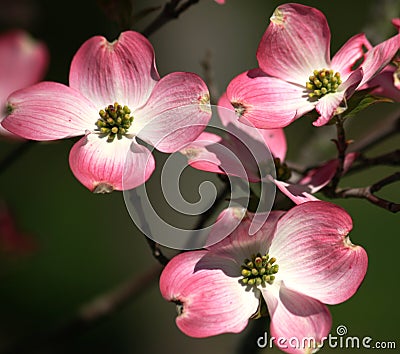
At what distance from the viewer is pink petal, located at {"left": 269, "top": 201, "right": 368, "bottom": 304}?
0.53m

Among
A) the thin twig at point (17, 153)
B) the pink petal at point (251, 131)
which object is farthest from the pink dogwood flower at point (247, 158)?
the thin twig at point (17, 153)

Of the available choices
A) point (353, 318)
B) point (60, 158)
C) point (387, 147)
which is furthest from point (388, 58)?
point (60, 158)

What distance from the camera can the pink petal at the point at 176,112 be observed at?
0.55 m

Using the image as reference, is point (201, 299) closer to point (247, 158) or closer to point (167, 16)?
point (247, 158)

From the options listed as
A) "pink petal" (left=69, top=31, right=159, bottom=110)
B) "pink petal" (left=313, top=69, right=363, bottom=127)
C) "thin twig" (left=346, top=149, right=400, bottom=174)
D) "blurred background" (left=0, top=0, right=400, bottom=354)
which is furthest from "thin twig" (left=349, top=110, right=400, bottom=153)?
"blurred background" (left=0, top=0, right=400, bottom=354)

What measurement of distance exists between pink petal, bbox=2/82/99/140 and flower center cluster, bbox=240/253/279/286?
0.19 metres

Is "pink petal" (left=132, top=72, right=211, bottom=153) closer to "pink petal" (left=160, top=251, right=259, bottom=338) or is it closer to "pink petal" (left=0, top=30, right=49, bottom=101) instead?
"pink petal" (left=160, top=251, right=259, bottom=338)

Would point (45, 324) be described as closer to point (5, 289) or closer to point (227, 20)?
point (5, 289)

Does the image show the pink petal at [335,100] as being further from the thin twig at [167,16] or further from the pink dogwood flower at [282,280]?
the thin twig at [167,16]

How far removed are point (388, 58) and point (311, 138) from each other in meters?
0.43

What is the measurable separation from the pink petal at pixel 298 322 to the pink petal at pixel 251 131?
15cm

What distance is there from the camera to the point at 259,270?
21.9 inches

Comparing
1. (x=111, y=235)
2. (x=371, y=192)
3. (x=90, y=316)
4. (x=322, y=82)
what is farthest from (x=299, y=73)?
(x=111, y=235)

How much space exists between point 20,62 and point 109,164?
466mm
